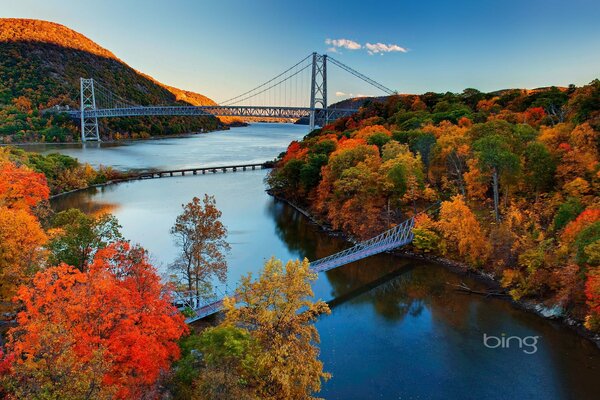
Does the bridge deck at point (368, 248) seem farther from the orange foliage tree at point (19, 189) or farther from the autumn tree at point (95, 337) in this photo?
the orange foliage tree at point (19, 189)

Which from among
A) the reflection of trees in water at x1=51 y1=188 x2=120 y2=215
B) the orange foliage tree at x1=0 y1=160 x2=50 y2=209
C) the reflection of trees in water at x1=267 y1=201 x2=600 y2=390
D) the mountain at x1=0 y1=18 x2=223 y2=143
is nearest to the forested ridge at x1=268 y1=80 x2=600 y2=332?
the reflection of trees in water at x1=267 y1=201 x2=600 y2=390

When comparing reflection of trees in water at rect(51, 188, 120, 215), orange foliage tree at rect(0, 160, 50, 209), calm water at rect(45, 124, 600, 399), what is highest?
orange foliage tree at rect(0, 160, 50, 209)

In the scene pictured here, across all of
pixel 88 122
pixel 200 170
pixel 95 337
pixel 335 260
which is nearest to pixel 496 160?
pixel 335 260

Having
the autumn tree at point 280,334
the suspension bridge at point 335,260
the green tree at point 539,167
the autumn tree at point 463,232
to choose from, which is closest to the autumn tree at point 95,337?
the autumn tree at point 280,334

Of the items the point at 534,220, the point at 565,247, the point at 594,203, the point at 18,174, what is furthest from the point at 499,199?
the point at 18,174

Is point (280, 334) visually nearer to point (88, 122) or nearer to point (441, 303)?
point (441, 303)

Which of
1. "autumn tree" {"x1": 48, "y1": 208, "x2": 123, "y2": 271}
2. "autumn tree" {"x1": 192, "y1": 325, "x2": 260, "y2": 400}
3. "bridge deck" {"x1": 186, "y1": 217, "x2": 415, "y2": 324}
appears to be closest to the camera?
"autumn tree" {"x1": 192, "y1": 325, "x2": 260, "y2": 400}

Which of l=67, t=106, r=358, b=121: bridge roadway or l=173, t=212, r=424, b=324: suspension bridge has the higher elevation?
l=67, t=106, r=358, b=121: bridge roadway

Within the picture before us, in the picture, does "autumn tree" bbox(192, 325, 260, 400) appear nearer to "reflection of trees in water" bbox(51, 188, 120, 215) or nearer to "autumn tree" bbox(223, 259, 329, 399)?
"autumn tree" bbox(223, 259, 329, 399)
